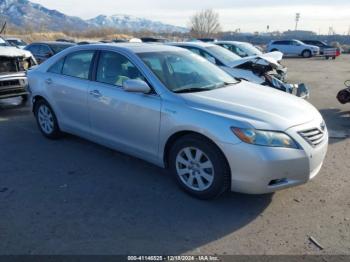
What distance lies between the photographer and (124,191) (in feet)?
13.9

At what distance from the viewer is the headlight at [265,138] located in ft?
11.6

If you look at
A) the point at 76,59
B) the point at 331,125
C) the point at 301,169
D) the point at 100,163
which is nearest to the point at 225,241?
the point at 301,169

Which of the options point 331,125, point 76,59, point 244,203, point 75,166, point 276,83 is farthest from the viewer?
point 276,83

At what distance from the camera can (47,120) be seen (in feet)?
20.0

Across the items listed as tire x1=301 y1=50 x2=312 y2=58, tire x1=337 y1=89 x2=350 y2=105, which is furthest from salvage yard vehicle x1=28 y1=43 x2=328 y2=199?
tire x1=301 y1=50 x2=312 y2=58

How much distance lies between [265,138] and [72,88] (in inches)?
120

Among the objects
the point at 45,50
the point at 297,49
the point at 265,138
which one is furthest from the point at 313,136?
the point at 297,49

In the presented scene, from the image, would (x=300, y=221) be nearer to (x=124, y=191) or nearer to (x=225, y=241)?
(x=225, y=241)

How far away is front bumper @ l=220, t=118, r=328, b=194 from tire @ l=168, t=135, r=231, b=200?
0.12 meters

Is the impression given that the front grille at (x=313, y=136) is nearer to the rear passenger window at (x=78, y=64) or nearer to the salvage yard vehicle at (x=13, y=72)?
the rear passenger window at (x=78, y=64)

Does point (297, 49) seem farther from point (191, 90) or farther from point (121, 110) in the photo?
point (121, 110)

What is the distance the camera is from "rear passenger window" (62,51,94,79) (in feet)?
17.0

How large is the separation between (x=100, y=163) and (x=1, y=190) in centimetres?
132

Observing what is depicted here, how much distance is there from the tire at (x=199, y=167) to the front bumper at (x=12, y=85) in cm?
525
